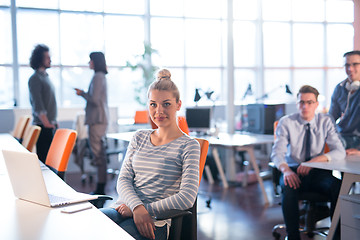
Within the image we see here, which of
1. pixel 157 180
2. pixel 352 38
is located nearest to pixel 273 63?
pixel 352 38

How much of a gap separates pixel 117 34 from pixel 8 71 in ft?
6.85

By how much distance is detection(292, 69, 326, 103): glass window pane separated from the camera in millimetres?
9531

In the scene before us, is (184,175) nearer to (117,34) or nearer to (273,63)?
(117,34)

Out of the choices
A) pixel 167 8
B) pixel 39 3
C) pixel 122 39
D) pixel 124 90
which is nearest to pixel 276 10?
pixel 167 8

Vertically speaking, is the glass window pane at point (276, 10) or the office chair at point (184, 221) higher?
the glass window pane at point (276, 10)

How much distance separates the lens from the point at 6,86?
7.21 meters

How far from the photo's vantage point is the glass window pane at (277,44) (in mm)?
9250

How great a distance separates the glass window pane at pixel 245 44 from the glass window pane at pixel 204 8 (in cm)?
53

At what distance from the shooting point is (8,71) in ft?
23.6

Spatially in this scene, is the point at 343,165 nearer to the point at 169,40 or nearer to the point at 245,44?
the point at 169,40

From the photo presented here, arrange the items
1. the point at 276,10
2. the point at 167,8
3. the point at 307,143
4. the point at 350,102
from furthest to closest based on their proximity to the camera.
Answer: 1. the point at 276,10
2. the point at 167,8
3. the point at 350,102
4. the point at 307,143

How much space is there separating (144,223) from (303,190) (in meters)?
1.70

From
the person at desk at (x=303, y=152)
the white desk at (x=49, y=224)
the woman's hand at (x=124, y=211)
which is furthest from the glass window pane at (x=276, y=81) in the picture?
the white desk at (x=49, y=224)

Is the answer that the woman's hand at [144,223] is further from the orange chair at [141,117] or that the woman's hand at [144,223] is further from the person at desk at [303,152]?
the orange chair at [141,117]
